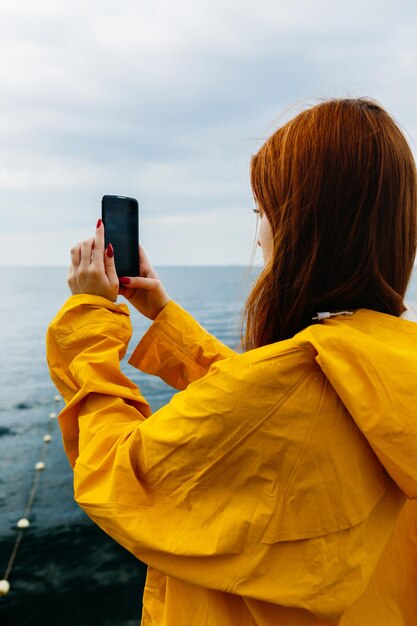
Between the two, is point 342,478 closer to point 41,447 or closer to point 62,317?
point 62,317

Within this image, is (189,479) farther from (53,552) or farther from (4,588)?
(53,552)

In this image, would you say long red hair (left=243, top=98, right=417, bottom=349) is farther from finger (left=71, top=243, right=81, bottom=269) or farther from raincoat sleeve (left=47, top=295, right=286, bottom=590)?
finger (left=71, top=243, right=81, bottom=269)

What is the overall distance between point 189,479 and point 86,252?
0.75m

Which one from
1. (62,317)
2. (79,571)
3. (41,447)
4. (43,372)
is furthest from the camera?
(43,372)

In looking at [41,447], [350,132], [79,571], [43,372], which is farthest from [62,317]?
[43,372]

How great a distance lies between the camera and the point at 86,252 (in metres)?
1.41

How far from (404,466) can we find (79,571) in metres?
5.81

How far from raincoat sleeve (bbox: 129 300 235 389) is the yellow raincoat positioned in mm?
677

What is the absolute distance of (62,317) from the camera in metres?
1.31

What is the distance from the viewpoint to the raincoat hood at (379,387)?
0.84 m

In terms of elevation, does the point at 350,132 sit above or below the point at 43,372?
above

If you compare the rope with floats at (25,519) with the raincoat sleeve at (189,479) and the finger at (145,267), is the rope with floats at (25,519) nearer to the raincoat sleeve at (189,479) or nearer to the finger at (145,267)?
the finger at (145,267)

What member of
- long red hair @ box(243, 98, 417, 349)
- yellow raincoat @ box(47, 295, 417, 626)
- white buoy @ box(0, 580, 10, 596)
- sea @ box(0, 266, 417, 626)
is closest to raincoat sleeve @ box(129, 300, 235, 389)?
sea @ box(0, 266, 417, 626)

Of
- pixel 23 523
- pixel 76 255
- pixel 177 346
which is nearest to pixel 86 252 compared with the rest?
pixel 76 255
